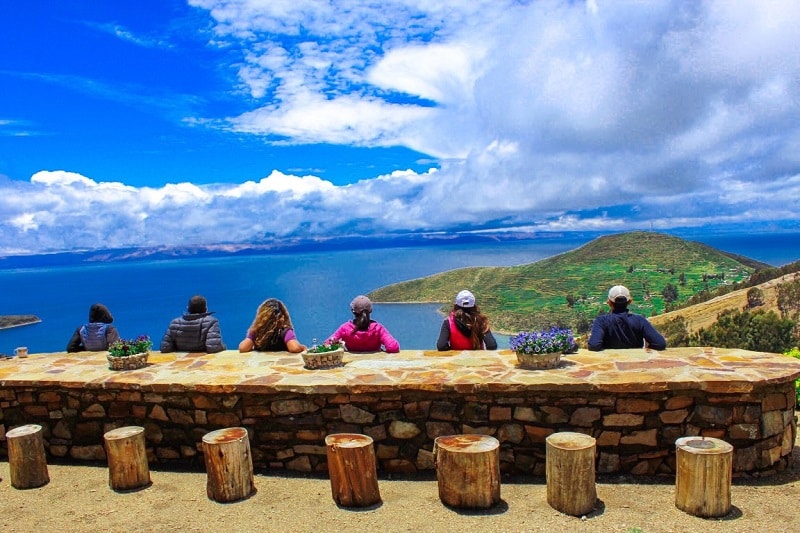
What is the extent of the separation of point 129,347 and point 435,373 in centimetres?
383

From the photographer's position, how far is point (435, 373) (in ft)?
20.8

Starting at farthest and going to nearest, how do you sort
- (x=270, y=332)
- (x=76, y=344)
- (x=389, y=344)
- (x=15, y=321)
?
(x=15, y=321) → (x=76, y=344) → (x=270, y=332) → (x=389, y=344)

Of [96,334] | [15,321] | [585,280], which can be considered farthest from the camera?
[15,321]

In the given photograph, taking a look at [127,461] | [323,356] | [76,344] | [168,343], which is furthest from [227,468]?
[76,344]

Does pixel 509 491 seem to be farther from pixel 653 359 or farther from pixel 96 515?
pixel 96 515

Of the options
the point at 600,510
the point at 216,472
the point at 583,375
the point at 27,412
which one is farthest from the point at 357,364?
the point at 27,412

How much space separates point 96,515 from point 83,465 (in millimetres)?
1558

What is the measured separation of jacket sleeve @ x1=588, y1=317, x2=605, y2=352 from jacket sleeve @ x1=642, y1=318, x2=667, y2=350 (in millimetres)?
490

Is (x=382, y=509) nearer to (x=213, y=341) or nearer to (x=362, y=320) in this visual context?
(x=362, y=320)

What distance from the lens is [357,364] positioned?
708cm

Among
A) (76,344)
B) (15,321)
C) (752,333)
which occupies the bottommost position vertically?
(15,321)

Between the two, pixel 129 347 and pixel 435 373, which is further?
pixel 129 347

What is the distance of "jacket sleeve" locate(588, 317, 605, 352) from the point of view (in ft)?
23.7

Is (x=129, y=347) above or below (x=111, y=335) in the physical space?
above
